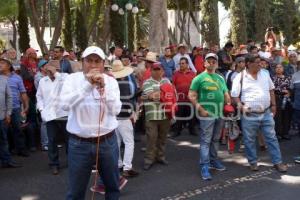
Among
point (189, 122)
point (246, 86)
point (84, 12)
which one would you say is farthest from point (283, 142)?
point (84, 12)

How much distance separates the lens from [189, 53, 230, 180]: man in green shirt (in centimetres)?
729

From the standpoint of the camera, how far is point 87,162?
185 inches

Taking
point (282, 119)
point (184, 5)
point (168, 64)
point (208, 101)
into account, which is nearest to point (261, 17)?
point (184, 5)

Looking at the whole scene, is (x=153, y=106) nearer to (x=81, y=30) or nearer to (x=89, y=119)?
(x=89, y=119)

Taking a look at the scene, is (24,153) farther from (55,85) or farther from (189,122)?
(189,122)

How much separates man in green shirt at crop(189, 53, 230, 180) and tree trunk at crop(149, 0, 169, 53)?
25.4 feet

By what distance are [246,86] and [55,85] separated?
9.74ft

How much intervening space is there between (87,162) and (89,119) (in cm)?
41

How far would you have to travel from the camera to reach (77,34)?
97.1 feet

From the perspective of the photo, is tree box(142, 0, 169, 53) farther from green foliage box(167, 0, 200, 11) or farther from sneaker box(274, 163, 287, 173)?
green foliage box(167, 0, 200, 11)

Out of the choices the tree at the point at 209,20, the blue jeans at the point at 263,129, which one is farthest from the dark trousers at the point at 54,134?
the tree at the point at 209,20

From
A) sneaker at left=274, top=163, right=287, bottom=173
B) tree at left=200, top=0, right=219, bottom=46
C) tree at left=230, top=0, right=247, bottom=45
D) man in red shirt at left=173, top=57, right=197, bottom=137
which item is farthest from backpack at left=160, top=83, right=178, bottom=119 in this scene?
tree at left=230, top=0, right=247, bottom=45

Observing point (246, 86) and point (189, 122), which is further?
point (189, 122)

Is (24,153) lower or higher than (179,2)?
lower
